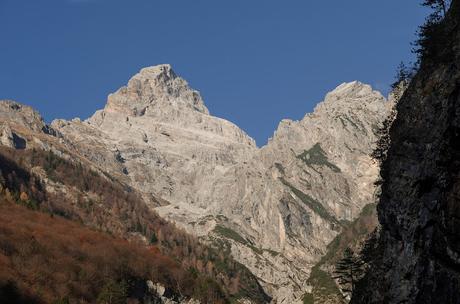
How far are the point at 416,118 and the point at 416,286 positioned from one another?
17.5m

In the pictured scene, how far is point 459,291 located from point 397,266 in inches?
452

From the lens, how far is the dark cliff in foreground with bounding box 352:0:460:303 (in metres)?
48.6

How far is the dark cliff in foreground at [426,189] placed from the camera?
160 ft

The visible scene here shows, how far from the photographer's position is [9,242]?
18625 cm

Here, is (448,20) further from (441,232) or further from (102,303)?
(102,303)

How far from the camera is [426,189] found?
54.5m

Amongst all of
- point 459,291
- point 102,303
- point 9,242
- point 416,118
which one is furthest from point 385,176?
point 9,242

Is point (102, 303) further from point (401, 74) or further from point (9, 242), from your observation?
point (401, 74)

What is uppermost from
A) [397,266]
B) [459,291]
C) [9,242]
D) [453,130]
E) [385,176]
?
[9,242]

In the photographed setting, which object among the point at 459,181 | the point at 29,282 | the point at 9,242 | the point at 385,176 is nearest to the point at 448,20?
the point at 385,176

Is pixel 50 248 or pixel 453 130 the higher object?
pixel 50 248

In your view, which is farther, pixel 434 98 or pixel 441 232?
pixel 434 98

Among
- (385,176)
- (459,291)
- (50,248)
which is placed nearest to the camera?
(459,291)

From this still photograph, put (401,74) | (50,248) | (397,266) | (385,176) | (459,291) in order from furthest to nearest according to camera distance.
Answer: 1. (50,248)
2. (401,74)
3. (385,176)
4. (397,266)
5. (459,291)
